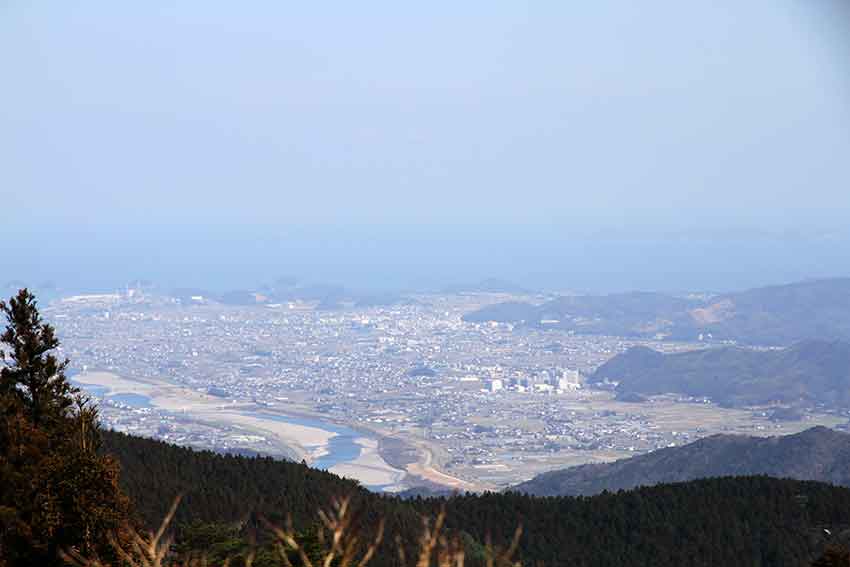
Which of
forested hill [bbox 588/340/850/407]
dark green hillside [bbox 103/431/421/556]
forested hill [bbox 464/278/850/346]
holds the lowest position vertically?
dark green hillside [bbox 103/431/421/556]

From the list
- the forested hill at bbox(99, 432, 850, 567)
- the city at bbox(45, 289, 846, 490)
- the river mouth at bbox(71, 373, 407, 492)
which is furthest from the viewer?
the city at bbox(45, 289, 846, 490)

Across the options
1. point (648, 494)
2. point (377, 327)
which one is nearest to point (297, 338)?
point (377, 327)

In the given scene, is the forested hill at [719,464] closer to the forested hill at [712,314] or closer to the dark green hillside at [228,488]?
the dark green hillside at [228,488]

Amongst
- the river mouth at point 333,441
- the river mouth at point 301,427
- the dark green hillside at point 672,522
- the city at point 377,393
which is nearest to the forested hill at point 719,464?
the city at point 377,393

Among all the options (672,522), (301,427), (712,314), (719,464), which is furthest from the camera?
(712,314)

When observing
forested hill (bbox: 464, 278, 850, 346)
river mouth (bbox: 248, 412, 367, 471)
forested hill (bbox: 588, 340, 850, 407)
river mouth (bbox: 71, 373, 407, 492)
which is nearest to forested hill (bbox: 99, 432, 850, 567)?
river mouth (bbox: 71, 373, 407, 492)

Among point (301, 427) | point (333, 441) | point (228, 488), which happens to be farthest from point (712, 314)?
point (228, 488)

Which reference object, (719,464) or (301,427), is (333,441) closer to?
(301,427)

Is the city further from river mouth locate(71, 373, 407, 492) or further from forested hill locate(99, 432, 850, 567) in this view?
forested hill locate(99, 432, 850, 567)
